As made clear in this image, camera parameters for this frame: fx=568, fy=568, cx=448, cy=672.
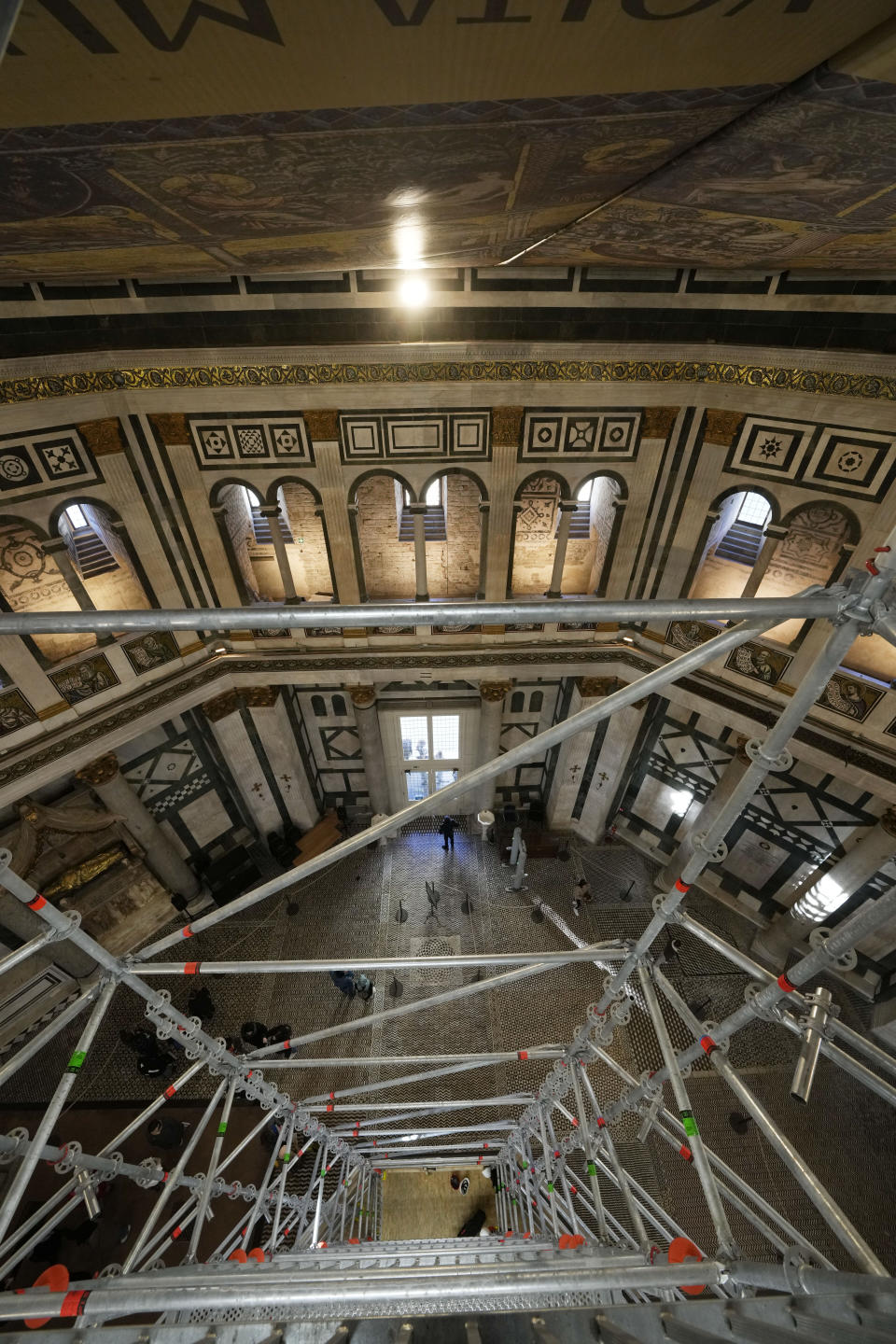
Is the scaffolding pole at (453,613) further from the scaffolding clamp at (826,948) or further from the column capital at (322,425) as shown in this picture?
the column capital at (322,425)

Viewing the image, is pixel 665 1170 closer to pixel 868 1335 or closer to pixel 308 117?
pixel 868 1335

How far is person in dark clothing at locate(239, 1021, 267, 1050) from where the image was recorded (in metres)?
9.43

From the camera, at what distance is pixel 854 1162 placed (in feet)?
28.6

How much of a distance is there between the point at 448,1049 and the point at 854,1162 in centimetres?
641

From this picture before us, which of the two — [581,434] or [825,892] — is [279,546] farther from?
[825,892]

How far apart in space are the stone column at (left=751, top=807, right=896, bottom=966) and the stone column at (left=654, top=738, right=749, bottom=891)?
1918mm

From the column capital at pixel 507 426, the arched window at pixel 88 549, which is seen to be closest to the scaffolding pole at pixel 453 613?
the column capital at pixel 507 426

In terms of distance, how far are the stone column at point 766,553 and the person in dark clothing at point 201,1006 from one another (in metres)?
11.4

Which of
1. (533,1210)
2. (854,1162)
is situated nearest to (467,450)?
(533,1210)

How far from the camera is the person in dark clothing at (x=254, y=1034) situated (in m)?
9.43

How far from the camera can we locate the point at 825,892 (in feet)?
33.1

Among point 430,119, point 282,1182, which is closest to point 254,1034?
point 282,1182

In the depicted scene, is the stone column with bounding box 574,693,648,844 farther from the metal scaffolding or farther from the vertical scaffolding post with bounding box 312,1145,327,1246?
the vertical scaffolding post with bounding box 312,1145,327,1246

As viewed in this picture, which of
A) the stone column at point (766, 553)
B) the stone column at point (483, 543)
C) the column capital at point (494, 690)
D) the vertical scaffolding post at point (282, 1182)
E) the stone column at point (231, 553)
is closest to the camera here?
the vertical scaffolding post at point (282, 1182)
